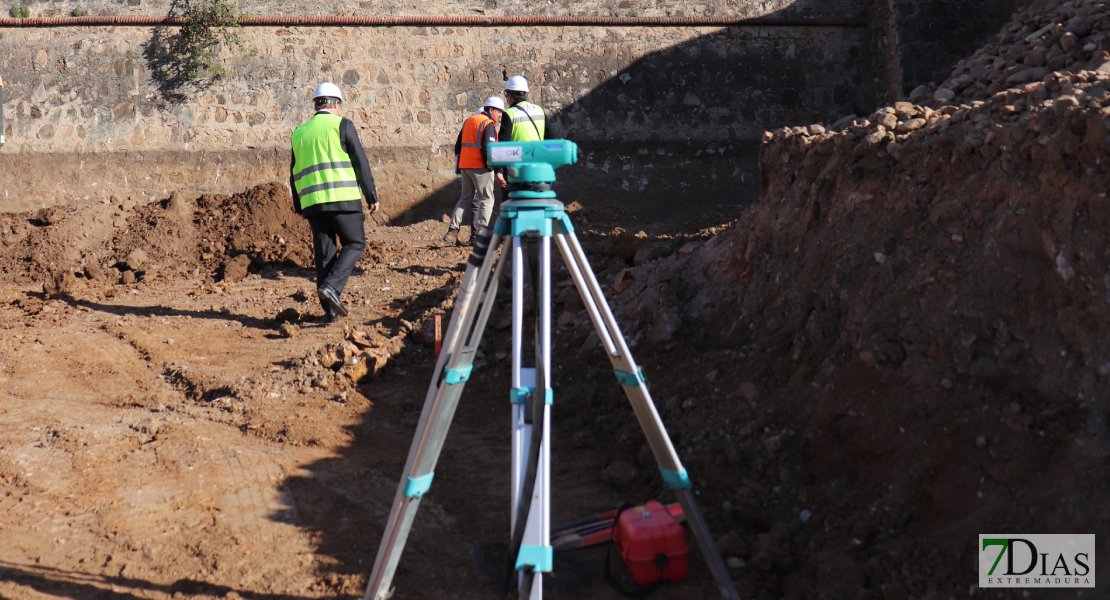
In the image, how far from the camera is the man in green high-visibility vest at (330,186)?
5.54 metres

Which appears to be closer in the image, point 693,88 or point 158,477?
point 158,477

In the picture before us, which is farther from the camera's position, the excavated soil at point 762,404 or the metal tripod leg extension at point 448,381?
the excavated soil at point 762,404

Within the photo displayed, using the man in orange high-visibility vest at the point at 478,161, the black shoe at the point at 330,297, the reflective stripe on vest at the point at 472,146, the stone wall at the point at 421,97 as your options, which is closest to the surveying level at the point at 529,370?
the black shoe at the point at 330,297

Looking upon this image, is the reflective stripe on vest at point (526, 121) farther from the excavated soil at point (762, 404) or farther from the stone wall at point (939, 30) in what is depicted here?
the stone wall at point (939, 30)

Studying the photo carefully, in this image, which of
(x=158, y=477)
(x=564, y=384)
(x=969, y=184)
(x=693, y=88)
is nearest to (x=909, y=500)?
(x=969, y=184)

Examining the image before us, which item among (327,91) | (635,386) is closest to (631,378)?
(635,386)

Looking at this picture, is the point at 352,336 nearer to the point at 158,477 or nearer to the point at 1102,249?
the point at 158,477

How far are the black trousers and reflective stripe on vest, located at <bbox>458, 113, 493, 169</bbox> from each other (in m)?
1.79

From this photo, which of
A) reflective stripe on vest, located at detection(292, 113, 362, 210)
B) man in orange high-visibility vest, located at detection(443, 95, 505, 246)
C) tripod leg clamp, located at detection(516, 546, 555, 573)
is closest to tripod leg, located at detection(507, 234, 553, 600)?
tripod leg clamp, located at detection(516, 546, 555, 573)

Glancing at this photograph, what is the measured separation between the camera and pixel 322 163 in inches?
219

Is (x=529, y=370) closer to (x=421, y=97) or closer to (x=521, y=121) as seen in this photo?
(x=521, y=121)

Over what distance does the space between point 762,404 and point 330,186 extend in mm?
3537

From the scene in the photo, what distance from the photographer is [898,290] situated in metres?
3.27

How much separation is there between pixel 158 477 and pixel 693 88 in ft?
27.0
